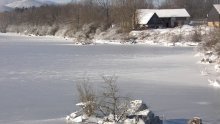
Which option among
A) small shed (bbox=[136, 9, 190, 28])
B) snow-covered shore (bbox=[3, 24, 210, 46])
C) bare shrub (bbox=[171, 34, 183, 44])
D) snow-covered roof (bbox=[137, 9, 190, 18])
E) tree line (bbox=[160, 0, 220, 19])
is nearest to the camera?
bare shrub (bbox=[171, 34, 183, 44])

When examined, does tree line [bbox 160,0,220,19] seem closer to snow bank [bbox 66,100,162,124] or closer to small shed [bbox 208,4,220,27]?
small shed [bbox 208,4,220,27]

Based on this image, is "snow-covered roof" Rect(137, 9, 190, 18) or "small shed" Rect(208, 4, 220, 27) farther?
"snow-covered roof" Rect(137, 9, 190, 18)

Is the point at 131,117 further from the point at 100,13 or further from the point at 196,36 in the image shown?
the point at 100,13

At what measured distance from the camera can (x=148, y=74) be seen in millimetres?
17766

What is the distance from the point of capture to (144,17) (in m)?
58.4

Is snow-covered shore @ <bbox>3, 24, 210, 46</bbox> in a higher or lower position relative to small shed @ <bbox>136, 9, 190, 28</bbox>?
lower

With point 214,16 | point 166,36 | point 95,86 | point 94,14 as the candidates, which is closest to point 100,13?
point 94,14

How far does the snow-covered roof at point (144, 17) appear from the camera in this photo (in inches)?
2269

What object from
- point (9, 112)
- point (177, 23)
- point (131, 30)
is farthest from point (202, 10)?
point (9, 112)

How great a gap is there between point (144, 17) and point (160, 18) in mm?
2561

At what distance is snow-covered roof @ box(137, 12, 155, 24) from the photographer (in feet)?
189

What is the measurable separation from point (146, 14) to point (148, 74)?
41657mm

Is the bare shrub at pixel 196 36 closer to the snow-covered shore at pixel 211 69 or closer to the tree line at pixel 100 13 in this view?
the tree line at pixel 100 13

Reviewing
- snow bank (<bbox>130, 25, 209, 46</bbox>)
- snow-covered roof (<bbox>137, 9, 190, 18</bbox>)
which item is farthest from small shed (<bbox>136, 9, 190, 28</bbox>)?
snow bank (<bbox>130, 25, 209, 46</bbox>)
